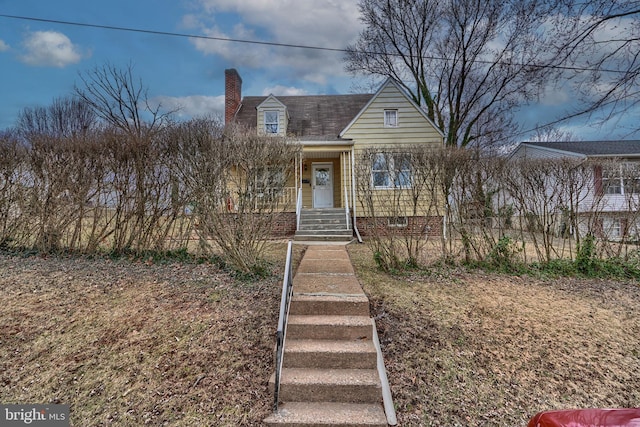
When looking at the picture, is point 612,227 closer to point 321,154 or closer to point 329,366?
point 329,366

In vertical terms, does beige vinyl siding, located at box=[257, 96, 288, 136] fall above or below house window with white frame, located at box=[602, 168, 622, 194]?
above

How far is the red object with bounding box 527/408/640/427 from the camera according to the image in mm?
1802

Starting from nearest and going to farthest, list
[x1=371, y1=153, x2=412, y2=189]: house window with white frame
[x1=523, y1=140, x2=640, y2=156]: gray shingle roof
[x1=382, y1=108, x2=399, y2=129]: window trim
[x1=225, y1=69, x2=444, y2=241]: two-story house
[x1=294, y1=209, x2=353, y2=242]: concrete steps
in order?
1. [x1=371, y1=153, x2=412, y2=189]: house window with white frame
2. [x1=294, y1=209, x2=353, y2=242]: concrete steps
3. [x1=225, y1=69, x2=444, y2=241]: two-story house
4. [x1=382, y1=108, x2=399, y2=129]: window trim
5. [x1=523, y1=140, x2=640, y2=156]: gray shingle roof

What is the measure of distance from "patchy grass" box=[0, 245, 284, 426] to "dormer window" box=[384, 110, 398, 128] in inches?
387

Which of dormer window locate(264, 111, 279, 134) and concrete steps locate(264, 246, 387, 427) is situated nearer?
concrete steps locate(264, 246, 387, 427)

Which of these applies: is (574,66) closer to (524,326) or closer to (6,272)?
(524,326)

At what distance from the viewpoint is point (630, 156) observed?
620 inches

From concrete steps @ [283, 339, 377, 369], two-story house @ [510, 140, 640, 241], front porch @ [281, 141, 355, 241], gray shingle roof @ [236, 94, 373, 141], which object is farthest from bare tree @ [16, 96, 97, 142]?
two-story house @ [510, 140, 640, 241]

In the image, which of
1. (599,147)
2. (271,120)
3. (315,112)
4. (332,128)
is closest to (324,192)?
(332,128)

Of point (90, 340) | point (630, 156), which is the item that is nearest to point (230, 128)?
point (90, 340)

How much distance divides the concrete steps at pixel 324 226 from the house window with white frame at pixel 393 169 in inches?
154

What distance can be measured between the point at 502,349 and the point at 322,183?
36.8 ft

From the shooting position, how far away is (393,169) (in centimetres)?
595

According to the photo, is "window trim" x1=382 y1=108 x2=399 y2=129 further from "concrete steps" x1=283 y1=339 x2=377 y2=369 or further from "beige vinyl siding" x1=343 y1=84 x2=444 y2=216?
"concrete steps" x1=283 y1=339 x2=377 y2=369
